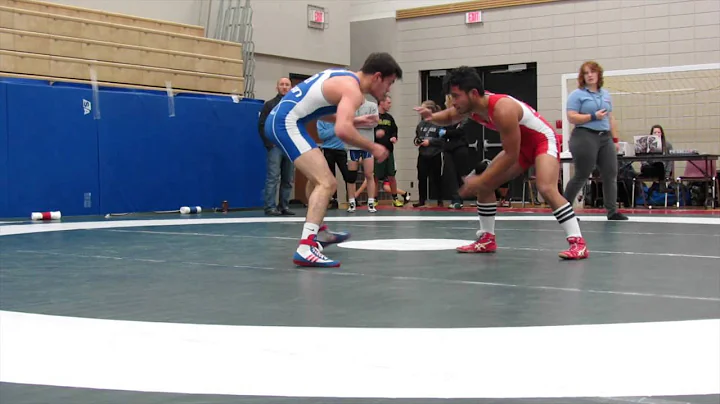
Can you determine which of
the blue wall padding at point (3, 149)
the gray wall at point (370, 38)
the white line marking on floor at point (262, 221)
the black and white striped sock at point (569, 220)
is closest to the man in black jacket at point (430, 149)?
the white line marking on floor at point (262, 221)

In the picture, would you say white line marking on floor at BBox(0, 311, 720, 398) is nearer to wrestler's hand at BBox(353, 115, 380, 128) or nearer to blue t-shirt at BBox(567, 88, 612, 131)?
wrestler's hand at BBox(353, 115, 380, 128)

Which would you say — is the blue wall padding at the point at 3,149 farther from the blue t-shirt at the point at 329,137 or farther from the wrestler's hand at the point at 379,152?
the wrestler's hand at the point at 379,152

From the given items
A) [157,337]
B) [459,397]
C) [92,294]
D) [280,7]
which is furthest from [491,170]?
[280,7]

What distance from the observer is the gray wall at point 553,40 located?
13.5 m

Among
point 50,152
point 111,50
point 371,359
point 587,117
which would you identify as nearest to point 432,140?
point 111,50

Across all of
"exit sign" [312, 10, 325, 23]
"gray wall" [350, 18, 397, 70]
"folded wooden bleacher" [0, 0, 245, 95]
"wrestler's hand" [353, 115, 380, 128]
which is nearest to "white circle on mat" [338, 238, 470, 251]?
"wrestler's hand" [353, 115, 380, 128]

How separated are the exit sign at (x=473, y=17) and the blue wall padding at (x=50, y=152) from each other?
24.7 ft

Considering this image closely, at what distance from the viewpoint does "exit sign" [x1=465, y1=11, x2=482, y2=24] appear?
15602mm

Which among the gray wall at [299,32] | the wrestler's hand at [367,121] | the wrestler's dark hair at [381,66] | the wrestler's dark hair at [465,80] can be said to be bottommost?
the wrestler's hand at [367,121]

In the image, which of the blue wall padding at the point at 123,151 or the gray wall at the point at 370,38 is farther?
the gray wall at the point at 370,38

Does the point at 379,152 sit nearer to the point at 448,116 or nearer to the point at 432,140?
the point at 448,116

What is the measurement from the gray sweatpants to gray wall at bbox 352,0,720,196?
550 centimetres

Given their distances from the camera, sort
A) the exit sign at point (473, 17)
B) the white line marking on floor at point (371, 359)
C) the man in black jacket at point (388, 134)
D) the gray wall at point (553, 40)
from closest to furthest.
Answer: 1. the white line marking on floor at point (371, 359)
2. the man in black jacket at point (388, 134)
3. the gray wall at point (553, 40)
4. the exit sign at point (473, 17)

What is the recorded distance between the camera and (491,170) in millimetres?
5207
